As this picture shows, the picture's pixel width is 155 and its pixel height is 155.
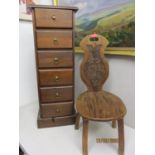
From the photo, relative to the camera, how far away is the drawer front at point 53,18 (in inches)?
52.2

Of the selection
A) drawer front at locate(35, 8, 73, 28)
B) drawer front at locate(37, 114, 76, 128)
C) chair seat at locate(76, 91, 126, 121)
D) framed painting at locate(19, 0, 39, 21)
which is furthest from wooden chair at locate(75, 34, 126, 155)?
framed painting at locate(19, 0, 39, 21)

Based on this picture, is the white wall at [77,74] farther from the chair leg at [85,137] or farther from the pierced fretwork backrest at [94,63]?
the chair leg at [85,137]

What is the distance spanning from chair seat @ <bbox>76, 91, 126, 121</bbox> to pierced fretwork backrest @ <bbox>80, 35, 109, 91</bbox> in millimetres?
116

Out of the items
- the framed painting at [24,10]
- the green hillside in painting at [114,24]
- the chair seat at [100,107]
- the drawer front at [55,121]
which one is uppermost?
the framed painting at [24,10]

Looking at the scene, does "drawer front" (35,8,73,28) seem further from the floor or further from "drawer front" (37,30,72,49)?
the floor

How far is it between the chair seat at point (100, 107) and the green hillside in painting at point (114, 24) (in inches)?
17.2

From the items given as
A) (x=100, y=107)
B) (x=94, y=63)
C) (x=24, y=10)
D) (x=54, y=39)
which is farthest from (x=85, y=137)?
(x=24, y=10)

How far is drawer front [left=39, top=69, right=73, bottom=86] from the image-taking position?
143 centimetres

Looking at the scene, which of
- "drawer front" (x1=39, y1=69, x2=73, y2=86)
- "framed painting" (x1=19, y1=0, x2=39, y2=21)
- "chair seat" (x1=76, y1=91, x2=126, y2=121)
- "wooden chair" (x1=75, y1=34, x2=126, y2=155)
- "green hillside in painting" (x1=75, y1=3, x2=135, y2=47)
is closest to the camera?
"chair seat" (x1=76, y1=91, x2=126, y2=121)

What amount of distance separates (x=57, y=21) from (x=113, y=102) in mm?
725

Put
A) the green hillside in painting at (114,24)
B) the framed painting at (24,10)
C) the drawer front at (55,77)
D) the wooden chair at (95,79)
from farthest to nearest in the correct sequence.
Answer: the framed painting at (24,10), the drawer front at (55,77), the green hillside in painting at (114,24), the wooden chair at (95,79)

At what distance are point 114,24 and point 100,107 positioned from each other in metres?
0.70

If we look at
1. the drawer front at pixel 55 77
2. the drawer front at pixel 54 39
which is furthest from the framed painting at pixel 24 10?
the drawer front at pixel 55 77

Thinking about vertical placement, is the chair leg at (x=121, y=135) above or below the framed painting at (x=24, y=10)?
below
